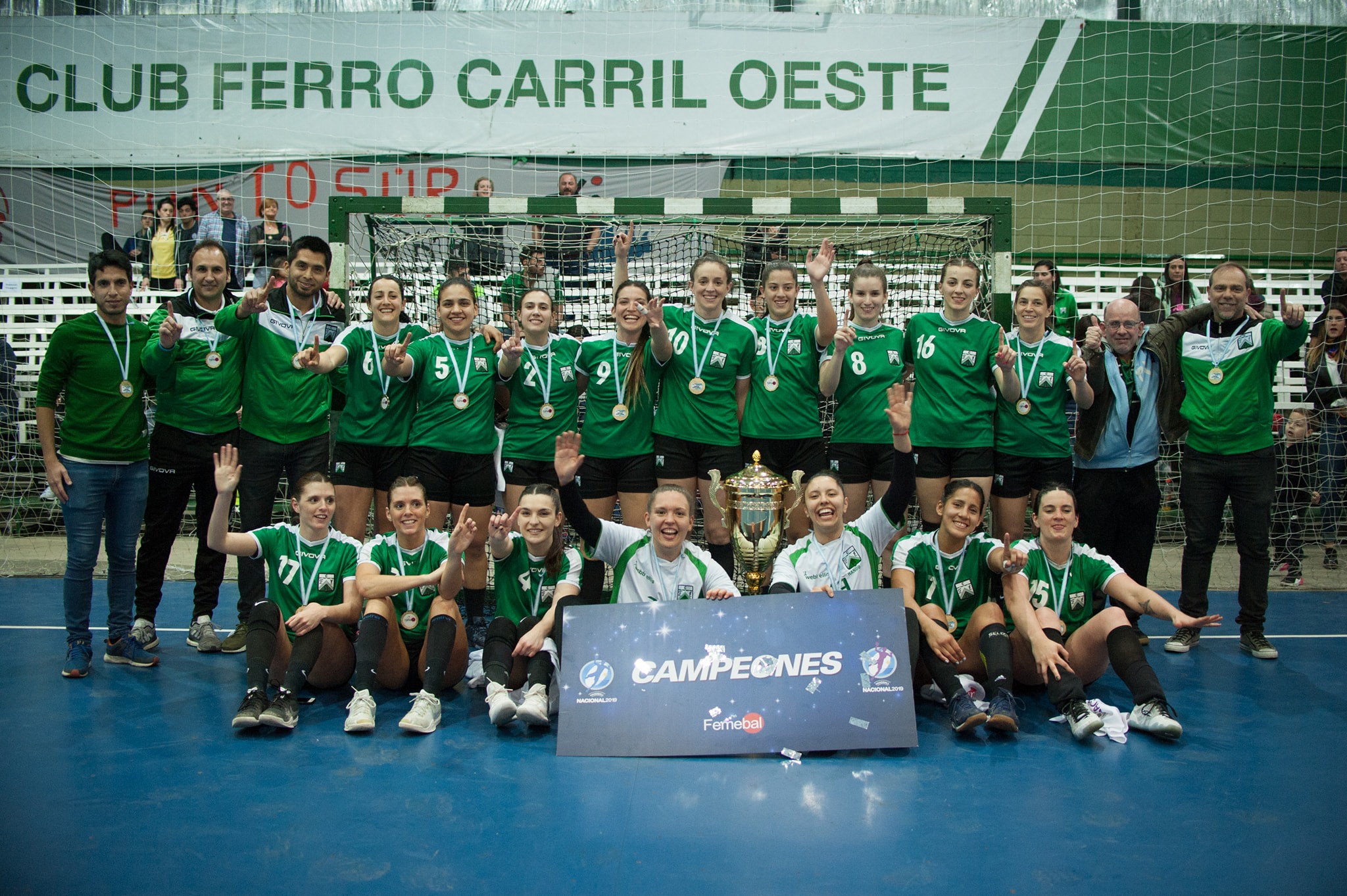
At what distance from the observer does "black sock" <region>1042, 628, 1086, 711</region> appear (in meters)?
3.61

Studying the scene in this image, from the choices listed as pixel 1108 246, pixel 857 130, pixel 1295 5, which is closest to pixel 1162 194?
pixel 1108 246

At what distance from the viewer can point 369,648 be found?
373cm

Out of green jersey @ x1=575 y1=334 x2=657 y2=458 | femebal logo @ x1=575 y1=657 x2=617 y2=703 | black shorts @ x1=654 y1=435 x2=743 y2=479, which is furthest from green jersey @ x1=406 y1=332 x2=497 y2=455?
femebal logo @ x1=575 y1=657 x2=617 y2=703

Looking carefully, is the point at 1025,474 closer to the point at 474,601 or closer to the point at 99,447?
the point at 474,601

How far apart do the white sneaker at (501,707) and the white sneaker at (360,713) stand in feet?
1.55

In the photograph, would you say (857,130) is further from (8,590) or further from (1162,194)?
(8,590)

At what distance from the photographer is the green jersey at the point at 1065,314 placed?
7.06 meters

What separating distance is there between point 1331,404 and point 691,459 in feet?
17.2

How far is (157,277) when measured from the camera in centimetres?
874

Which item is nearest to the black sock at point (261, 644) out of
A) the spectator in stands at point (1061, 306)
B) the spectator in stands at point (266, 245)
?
the spectator in stands at point (266, 245)

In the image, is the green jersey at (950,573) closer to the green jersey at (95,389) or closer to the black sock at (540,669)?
the black sock at (540,669)

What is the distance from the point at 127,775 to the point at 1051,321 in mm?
5425

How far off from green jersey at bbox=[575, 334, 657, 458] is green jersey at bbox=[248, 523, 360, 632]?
1410 mm

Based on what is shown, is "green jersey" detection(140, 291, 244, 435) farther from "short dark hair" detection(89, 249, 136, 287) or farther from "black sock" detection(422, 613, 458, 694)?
"black sock" detection(422, 613, 458, 694)
